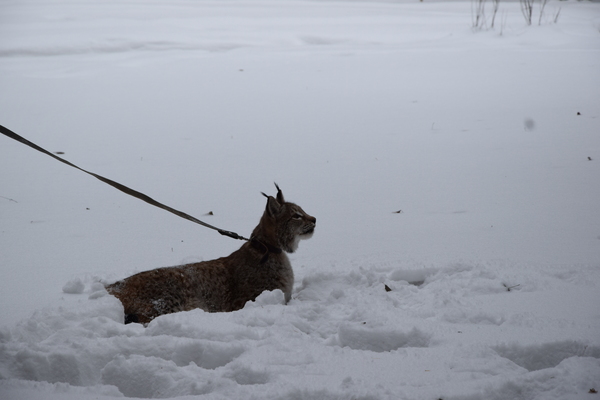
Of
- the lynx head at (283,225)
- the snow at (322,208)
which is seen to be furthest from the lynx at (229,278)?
the snow at (322,208)

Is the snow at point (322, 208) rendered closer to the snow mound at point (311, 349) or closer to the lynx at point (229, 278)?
the snow mound at point (311, 349)

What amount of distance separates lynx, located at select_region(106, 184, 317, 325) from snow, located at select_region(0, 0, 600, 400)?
0.75 ft

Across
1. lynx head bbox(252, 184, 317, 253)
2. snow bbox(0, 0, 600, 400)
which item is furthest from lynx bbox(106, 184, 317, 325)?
snow bbox(0, 0, 600, 400)

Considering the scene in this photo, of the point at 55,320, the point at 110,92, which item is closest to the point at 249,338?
the point at 55,320

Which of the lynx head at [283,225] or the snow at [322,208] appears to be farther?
the lynx head at [283,225]

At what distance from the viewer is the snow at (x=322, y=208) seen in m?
3.17

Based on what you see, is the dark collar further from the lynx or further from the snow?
the snow

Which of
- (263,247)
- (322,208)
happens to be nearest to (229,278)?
(263,247)

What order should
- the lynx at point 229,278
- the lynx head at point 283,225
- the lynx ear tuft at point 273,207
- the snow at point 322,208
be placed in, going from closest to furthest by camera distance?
the snow at point 322,208 < the lynx at point 229,278 < the lynx ear tuft at point 273,207 < the lynx head at point 283,225

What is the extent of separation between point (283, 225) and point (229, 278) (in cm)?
68

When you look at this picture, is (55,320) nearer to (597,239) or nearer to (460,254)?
(460,254)

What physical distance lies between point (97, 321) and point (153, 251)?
2.01 metres

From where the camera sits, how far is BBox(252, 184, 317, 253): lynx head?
5.13m

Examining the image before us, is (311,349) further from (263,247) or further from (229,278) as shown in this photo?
(263,247)
